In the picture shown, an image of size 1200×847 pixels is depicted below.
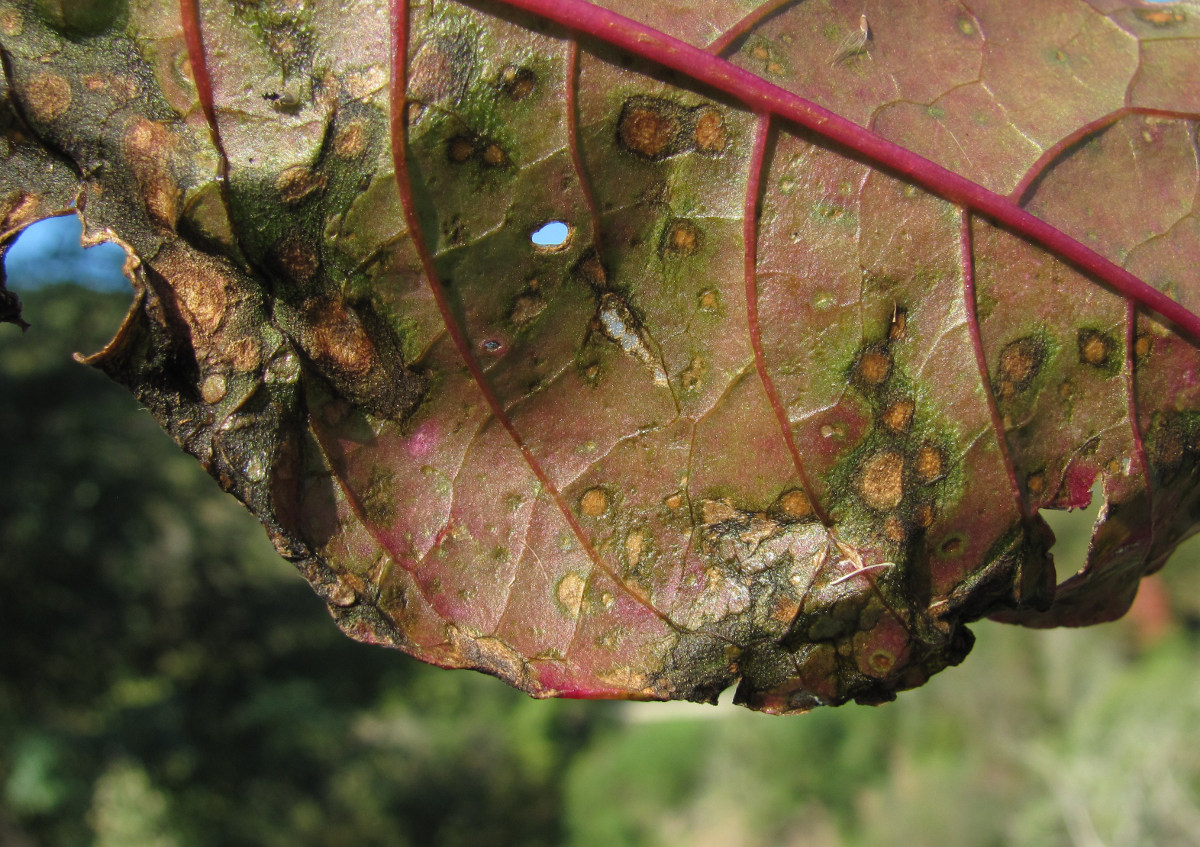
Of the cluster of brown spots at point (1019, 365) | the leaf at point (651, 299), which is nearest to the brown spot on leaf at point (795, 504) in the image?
the leaf at point (651, 299)

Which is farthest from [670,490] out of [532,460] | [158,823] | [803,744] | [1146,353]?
[803,744]

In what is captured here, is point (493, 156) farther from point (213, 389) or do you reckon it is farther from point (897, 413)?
point (897, 413)

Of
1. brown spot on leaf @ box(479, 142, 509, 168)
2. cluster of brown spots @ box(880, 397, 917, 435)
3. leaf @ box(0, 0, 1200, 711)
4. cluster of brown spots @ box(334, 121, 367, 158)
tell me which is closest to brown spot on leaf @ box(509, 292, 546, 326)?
leaf @ box(0, 0, 1200, 711)

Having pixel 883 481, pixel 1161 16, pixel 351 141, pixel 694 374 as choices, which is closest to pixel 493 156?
pixel 351 141

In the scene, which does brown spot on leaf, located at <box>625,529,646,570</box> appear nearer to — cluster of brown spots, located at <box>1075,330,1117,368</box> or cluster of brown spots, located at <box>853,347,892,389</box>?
cluster of brown spots, located at <box>853,347,892,389</box>

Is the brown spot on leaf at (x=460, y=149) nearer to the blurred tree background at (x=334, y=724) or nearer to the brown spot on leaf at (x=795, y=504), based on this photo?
the brown spot on leaf at (x=795, y=504)
